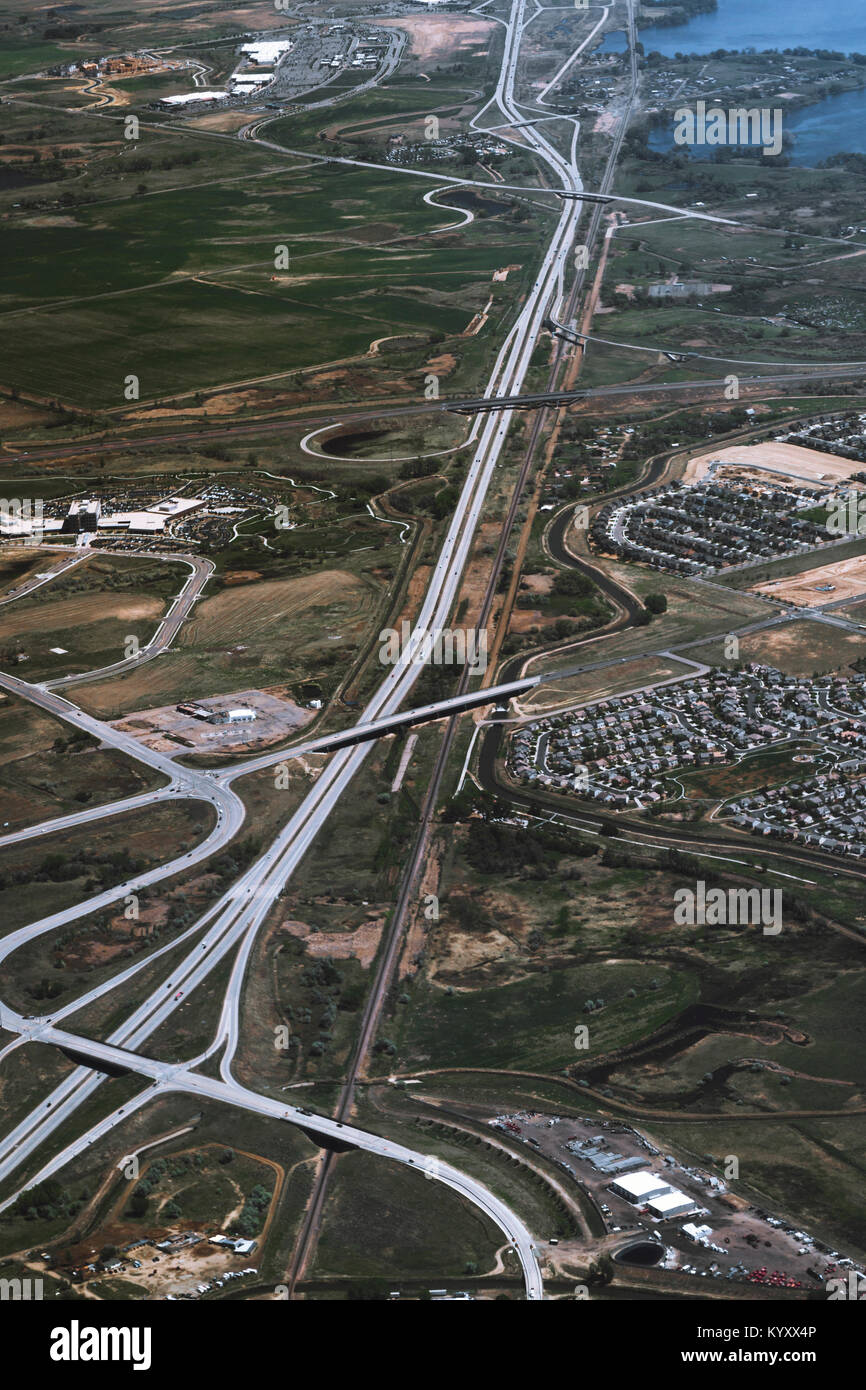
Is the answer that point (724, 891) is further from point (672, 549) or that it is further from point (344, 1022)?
point (672, 549)

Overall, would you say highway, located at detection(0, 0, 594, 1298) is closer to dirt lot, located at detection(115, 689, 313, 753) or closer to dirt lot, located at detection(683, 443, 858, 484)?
dirt lot, located at detection(115, 689, 313, 753)

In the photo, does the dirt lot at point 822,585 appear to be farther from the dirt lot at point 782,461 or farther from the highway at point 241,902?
the highway at point 241,902

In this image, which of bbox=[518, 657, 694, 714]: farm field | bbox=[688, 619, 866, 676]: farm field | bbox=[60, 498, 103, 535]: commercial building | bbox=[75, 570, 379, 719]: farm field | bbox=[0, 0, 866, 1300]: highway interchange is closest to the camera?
bbox=[0, 0, 866, 1300]: highway interchange

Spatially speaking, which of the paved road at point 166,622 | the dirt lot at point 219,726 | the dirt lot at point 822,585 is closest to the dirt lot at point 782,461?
the dirt lot at point 822,585

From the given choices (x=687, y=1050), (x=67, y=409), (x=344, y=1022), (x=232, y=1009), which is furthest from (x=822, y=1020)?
(x=67, y=409)

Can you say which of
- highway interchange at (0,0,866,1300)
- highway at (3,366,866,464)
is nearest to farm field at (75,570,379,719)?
highway interchange at (0,0,866,1300)

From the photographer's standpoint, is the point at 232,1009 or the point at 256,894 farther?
the point at 256,894

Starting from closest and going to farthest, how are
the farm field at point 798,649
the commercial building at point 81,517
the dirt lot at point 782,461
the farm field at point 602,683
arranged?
the farm field at point 602,683, the farm field at point 798,649, the commercial building at point 81,517, the dirt lot at point 782,461
